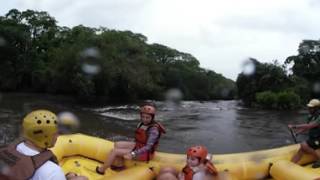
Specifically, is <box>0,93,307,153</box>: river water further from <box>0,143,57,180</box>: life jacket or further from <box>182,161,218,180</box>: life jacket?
<box>0,143,57,180</box>: life jacket

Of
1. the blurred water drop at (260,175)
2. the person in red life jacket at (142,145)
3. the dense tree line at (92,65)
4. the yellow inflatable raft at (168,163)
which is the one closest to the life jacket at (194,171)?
the yellow inflatable raft at (168,163)

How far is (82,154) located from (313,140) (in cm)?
287

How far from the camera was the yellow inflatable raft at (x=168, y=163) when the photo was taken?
5.23 metres

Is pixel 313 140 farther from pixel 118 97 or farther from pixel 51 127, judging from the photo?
pixel 118 97

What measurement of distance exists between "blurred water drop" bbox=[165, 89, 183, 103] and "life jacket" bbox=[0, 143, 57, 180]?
24.9 metres

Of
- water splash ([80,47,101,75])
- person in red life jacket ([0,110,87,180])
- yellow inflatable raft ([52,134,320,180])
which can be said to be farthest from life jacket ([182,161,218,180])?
water splash ([80,47,101,75])

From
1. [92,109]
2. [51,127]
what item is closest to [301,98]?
[92,109]

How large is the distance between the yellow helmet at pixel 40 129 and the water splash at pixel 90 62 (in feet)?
68.8

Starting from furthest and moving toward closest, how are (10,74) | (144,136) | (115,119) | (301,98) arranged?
(10,74) < (301,98) < (115,119) < (144,136)

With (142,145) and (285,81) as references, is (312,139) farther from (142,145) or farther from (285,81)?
(285,81)

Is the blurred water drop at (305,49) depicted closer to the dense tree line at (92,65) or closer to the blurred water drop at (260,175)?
the dense tree line at (92,65)

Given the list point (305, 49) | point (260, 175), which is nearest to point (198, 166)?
point (260, 175)

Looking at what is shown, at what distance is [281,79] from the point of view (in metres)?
24.8

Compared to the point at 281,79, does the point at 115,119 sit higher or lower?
lower
